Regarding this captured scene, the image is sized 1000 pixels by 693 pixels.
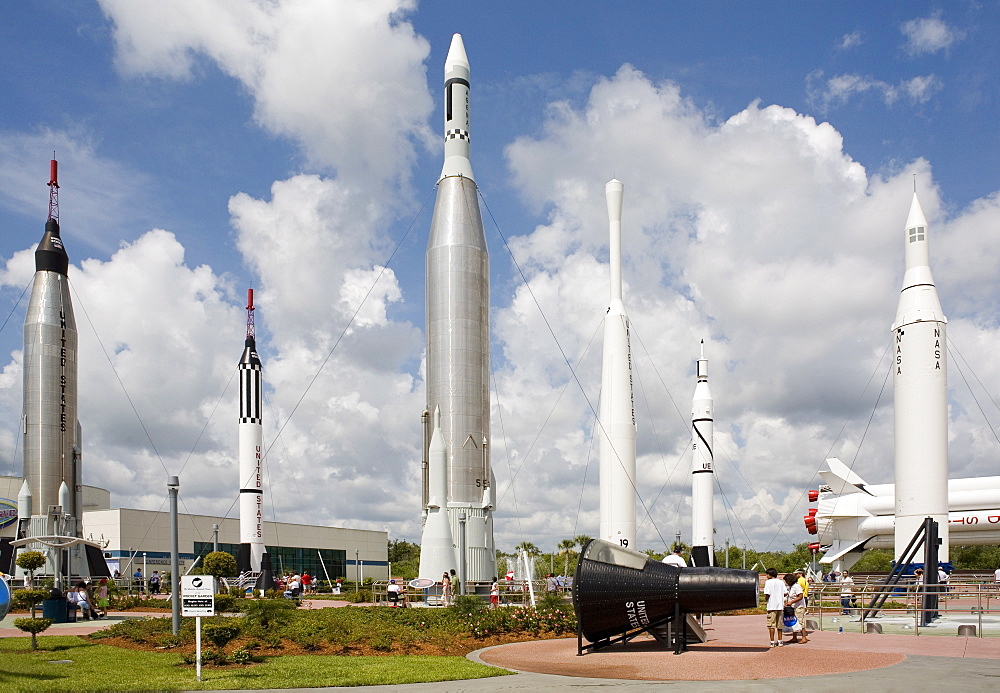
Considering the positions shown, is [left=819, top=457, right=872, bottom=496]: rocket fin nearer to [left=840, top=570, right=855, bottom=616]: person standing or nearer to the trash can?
[left=840, top=570, right=855, bottom=616]: person standing

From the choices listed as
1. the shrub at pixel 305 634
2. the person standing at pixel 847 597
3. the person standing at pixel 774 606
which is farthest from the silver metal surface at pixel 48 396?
the person standing at pixel 774 606

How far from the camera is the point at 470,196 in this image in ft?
103

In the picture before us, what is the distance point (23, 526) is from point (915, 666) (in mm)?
40192

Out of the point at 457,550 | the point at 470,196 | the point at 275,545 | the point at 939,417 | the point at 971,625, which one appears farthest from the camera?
the point at 275,545

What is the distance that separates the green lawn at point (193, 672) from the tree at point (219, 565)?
21504 mm

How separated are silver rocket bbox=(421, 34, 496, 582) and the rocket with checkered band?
17.7m

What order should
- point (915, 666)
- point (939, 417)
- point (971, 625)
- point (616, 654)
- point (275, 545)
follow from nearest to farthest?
1. point (915, 666)
2. point (616, 654)
3. point (971, 625)
4. point (939, 417)
5. point (275, 545)

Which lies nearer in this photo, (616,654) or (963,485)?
(616,654)

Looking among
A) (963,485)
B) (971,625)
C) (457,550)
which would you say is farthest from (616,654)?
(963,485)

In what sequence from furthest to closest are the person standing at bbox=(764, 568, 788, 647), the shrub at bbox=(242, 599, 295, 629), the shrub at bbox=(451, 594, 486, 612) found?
1. the shrub at bbox=(451, 594, 486, 612)
2. the shrub at bbox=(242, 599, 295, 629)
3. the person standing at bbox=(764, 568, 788, 647)

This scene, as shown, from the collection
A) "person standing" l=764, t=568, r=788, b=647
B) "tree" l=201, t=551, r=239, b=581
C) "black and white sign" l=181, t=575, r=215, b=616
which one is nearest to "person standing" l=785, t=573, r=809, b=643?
"person standing" l=764, t=568, r=788, b=647

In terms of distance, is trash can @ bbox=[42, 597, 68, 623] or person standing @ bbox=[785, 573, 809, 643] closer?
person standing @ bbox=[785, 573, 809, 643]

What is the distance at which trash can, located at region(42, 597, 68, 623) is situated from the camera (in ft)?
77.0

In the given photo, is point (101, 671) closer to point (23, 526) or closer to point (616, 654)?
point (616, 654)
